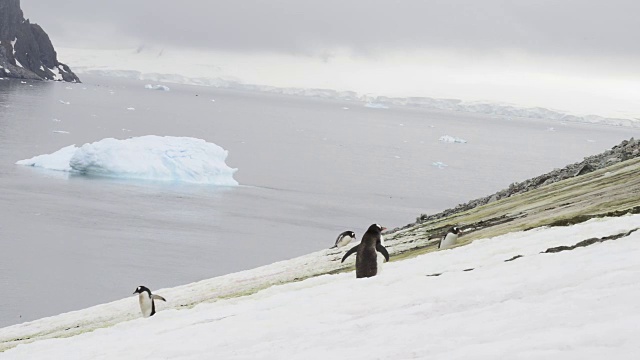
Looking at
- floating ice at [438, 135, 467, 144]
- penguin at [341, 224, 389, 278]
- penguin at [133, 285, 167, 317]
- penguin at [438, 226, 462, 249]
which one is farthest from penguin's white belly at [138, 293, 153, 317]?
floating ice at [438, 135, 467, 144]

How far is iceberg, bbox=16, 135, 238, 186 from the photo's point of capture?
3068 inches

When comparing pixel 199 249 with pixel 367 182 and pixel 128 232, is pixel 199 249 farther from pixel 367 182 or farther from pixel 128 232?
pixel 367 182

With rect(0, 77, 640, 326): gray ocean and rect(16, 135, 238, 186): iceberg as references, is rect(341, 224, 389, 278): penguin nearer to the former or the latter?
rect(0, 77, 640, 326): gray ocean

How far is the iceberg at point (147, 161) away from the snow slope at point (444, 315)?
62.1 m

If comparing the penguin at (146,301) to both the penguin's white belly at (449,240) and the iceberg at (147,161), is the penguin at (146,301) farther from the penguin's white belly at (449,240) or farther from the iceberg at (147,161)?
the iceberg at (147,161)

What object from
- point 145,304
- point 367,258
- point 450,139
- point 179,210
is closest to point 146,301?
point 145,304

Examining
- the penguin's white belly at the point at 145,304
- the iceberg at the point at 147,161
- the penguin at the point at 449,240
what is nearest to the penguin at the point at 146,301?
the penguin's white belly at the point at 145,304

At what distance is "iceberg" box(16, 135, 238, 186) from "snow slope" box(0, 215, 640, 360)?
6211 centimetres

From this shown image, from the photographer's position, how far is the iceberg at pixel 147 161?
77938 mm

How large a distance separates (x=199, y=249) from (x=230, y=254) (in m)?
1.80

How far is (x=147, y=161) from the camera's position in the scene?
259 ft

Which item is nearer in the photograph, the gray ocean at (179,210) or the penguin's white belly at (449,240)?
the penguin's white belly at (449,240)

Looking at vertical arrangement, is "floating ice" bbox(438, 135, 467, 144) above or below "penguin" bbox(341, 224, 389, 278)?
below

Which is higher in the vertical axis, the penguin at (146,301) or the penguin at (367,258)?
the penguin at (367,258)
